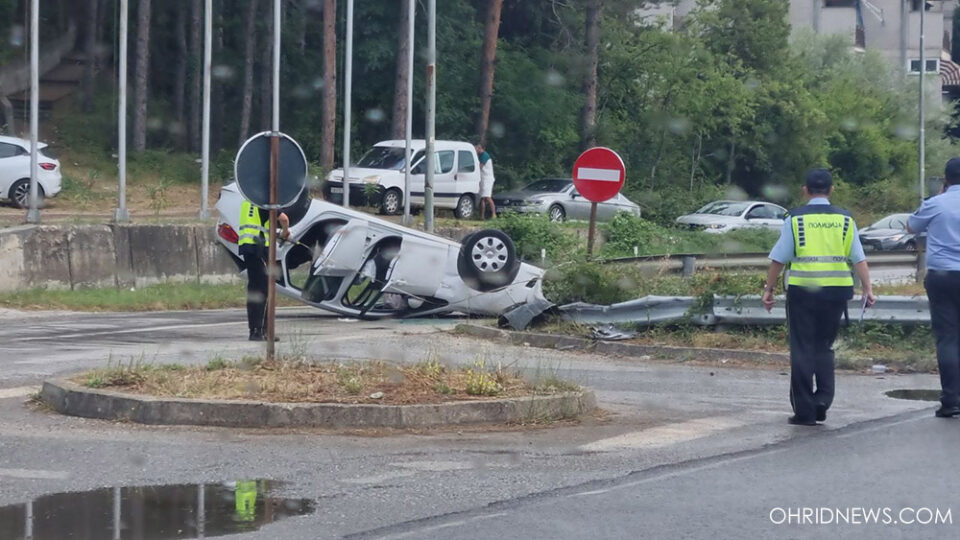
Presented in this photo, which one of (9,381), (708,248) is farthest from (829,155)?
(9,381)

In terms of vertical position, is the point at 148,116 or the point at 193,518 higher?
the point at 148,116

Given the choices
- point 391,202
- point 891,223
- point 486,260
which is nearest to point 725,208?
point 891,223

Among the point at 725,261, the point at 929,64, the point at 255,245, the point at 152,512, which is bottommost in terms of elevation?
the point at 152,512

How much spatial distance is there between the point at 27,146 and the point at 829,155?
1427 inches

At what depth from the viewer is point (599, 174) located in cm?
1722

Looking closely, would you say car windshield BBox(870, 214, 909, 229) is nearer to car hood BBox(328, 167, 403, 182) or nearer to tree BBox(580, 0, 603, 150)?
tree BBox(580, 0, 603, 150)

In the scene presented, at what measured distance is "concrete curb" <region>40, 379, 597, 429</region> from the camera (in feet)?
31.6

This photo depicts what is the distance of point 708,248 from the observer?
35594 millimetres

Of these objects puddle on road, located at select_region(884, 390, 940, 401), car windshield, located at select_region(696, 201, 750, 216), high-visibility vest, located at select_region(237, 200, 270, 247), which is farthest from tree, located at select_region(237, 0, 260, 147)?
puddle on road, located at select_region(884, 390, 940, 401)

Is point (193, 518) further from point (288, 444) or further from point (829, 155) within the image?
point (829, 155)

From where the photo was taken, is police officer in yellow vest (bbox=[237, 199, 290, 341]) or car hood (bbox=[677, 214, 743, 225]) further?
car hood (bbox=[677, 214, 743, 225])

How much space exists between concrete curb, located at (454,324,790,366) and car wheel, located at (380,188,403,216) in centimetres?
1700

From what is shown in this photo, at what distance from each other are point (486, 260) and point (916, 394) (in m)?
7.31

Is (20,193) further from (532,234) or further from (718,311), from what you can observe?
(718,311)
